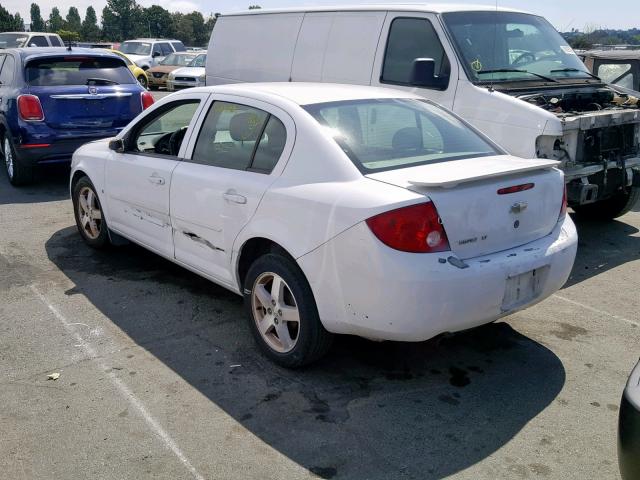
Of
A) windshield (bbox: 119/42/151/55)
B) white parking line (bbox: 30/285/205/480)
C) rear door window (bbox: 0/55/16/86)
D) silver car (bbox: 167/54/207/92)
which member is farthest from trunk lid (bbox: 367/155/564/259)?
windshield (bbox: 119/42/151/55)

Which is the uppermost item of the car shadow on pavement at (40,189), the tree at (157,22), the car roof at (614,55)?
the tree at (157,22)

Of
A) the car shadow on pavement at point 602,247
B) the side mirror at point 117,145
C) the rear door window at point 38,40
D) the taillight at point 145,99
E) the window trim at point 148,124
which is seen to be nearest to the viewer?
the window trim at point 148,124

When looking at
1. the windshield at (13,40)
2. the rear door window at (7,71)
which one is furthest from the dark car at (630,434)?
the windshield at (13,40)

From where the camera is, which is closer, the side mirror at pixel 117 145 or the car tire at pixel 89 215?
the side mirror at pixel 117 145

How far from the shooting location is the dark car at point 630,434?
244 centimetres

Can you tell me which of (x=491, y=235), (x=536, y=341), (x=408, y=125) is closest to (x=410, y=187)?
(x=491, y=235)

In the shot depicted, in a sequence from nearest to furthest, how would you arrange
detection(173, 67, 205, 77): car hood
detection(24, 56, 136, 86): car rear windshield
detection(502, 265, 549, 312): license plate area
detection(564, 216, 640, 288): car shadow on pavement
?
detection(502, 265, 549, 312): license plate area → detection(564, 216, 640, 288): car shadow on pavement → detection(24, 56, 136, 86): car rear windshield → detection(173, 67, 205, 77): car hood

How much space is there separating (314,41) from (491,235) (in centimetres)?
470

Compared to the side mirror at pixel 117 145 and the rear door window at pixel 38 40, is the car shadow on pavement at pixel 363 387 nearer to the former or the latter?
the side mirror at pixel 117 145

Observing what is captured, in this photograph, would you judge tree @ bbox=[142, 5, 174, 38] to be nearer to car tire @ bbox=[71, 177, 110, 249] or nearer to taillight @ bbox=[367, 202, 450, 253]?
car tire @ bbox=[71, 177, 110, 249]

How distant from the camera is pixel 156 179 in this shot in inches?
201

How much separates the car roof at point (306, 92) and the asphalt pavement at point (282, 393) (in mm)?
1540

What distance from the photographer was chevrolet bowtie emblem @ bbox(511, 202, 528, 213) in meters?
3.91

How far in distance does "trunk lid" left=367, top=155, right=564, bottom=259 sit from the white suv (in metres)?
26.4
